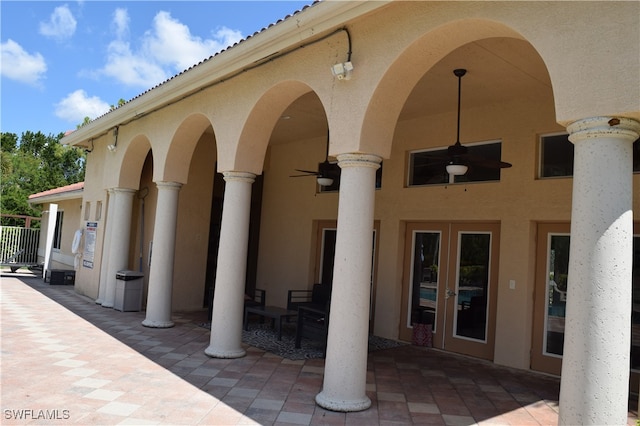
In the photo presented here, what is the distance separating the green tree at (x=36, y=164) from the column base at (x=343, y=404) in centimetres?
3451

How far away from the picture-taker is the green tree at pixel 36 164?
117 ft

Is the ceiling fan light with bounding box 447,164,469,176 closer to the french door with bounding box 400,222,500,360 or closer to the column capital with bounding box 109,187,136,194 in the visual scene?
the french door with bounding box 400,222,500,360

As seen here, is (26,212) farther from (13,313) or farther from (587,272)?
(587,272)

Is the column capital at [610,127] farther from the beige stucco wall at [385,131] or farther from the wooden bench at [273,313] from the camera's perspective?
the wooden bench at [273,313]

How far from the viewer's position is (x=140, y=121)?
32.9ft

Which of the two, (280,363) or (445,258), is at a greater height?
(445,258)

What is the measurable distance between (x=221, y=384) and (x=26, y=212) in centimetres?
3183

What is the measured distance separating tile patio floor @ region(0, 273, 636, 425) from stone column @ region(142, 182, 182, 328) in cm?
50

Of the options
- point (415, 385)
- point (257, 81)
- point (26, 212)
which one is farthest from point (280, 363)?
point (26, 212)

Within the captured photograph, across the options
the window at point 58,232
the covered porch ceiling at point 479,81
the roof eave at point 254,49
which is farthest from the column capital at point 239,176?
the window at point 58,232

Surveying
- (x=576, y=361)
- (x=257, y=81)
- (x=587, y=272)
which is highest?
(x=257, y=81)

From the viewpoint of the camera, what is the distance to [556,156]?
23.6 ft

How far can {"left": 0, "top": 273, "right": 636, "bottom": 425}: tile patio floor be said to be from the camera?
477 cm

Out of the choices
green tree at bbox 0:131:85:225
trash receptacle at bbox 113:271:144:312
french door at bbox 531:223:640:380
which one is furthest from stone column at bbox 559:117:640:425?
green tree at bbox 0:131:85:225
